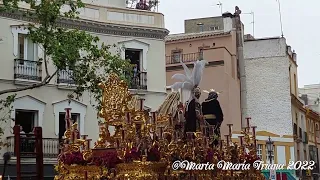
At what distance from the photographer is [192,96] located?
33.1 feet

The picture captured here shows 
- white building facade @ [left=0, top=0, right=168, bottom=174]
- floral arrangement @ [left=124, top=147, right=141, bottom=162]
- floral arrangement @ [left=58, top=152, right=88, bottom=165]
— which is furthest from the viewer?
white building facade @ [left=0, top=0, right=168, bottom=174]

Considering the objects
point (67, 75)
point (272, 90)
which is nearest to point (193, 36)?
point (272, 90)

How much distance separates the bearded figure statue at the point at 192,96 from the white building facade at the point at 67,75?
9576 millimetres

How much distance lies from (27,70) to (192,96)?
10.6 metres

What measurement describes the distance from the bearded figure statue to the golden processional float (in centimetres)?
38

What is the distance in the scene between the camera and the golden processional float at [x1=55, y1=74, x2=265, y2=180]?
26.3ft

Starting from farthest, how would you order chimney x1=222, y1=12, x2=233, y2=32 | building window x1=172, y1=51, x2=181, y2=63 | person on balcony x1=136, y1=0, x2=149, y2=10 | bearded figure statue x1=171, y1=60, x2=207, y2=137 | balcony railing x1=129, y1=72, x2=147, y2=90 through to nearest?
building window x1=172, y1=51, x2=181, y2=63 → chimney x1=222, y1=12, x2=233, y2=32 → person on balcony x1=136, y1=0, x2=149, y2=10 → balcony railing x1=129, y1=72, x2=147, y2=90 → bearded figure statue x1=171, y1=60, x2=207, y2=137

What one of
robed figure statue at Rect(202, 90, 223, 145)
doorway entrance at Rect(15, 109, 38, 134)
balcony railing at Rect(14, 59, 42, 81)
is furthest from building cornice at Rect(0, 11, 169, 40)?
robed figure statue at Rect(202, 90, 223, 145)

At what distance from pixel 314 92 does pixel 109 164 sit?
41.7m

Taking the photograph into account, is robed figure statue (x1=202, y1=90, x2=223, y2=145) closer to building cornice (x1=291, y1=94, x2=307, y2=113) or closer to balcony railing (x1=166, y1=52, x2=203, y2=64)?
balcony railing (x1=166, y1=52, x2=203, y2=64)

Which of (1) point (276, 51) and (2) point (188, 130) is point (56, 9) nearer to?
(2) point (188, 130)

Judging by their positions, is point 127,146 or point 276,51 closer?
point 127,146

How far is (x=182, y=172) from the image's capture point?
8.67 m

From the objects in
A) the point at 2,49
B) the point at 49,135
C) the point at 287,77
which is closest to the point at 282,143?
the point at 287,77
